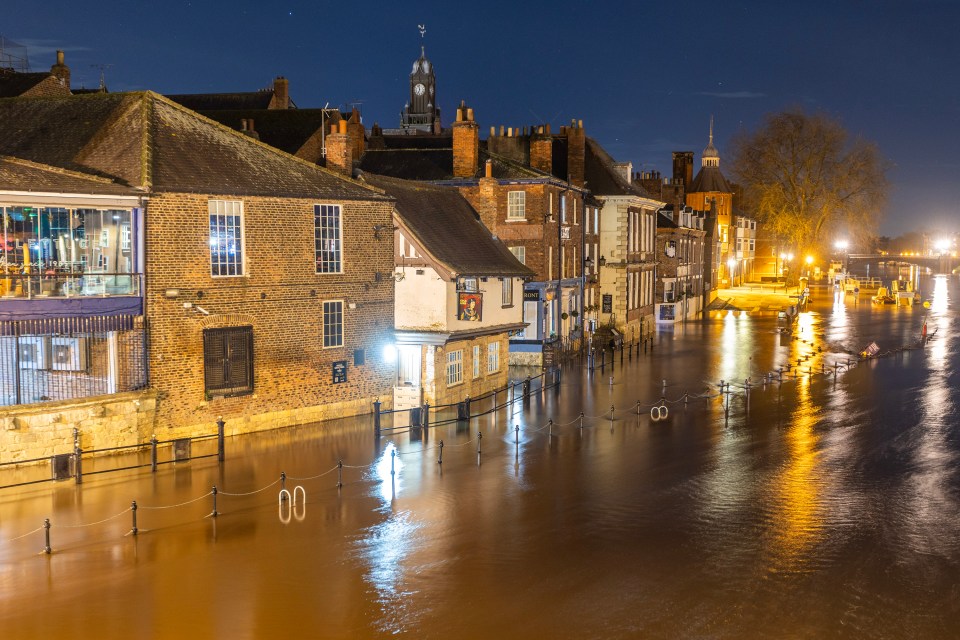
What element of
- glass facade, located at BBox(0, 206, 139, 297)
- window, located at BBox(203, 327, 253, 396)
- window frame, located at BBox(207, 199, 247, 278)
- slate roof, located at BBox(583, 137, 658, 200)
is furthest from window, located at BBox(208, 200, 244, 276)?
slate roof, located at BBox(583, 137, 658, 200)

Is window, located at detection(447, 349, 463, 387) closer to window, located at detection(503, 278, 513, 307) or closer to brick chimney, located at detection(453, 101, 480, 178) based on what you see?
window, located at detection(503, 278, 513, 307)

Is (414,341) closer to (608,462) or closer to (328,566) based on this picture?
(608,462)

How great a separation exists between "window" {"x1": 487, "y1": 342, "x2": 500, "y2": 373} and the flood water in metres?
4.56

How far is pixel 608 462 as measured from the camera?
78.5ft

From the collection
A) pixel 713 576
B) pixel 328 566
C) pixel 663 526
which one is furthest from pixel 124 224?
pixel 713 576

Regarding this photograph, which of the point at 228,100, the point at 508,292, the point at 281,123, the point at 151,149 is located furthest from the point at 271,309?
the point at 228,100

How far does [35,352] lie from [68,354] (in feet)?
3.36

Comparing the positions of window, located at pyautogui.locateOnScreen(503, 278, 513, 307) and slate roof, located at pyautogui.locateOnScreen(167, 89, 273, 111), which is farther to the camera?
slate roof, located at pyautogui.locateOnScreen(167, 89, 273, 111)

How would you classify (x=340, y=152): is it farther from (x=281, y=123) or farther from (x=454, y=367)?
(x=281, y=123)

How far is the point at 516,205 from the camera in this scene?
42.5 metres

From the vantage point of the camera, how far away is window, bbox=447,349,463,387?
102ft

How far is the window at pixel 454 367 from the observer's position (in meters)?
30.9

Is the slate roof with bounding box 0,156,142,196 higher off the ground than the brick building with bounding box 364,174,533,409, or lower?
higher

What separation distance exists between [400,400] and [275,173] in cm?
841
